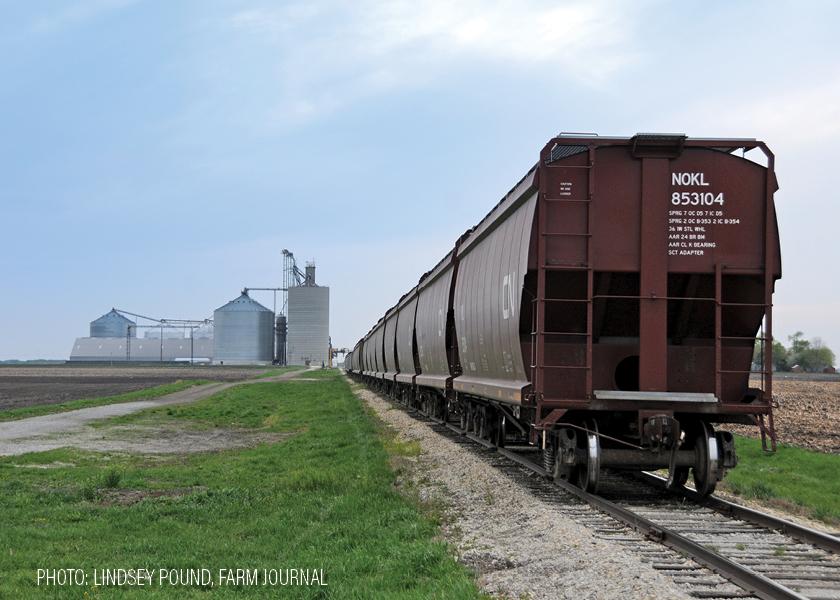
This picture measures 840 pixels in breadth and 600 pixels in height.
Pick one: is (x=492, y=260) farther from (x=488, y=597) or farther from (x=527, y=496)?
(x=488, y=597)

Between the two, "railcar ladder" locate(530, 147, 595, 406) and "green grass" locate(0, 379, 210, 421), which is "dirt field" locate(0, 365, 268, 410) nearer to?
"green grass" locate(0, 379, 210, 421)

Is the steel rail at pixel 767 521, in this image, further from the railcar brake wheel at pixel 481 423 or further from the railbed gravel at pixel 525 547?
the railcar brake wheel at pixel 481 423

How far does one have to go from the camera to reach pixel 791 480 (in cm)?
1417

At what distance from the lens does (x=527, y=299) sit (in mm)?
10742

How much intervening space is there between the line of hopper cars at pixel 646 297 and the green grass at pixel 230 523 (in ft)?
8.95

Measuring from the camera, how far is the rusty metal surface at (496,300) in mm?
10992

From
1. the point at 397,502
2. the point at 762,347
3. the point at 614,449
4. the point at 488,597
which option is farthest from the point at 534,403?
the point at 488,597

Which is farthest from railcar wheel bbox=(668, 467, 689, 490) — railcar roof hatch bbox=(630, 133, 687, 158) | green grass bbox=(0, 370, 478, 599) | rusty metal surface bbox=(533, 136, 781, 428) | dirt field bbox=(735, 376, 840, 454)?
dirt field bbox=(735, 376, 840, 454)

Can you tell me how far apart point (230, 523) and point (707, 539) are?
566cm

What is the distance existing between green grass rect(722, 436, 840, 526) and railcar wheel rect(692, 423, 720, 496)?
1.72 metres

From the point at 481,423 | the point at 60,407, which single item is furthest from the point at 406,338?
the point at 60,407

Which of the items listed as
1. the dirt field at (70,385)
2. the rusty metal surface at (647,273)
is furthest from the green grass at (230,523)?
the dirt field at (70,385)

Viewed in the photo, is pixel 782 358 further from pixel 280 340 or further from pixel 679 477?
Result: pixel 679 477

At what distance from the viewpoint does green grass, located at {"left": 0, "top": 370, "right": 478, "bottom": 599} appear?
688 centimetres
